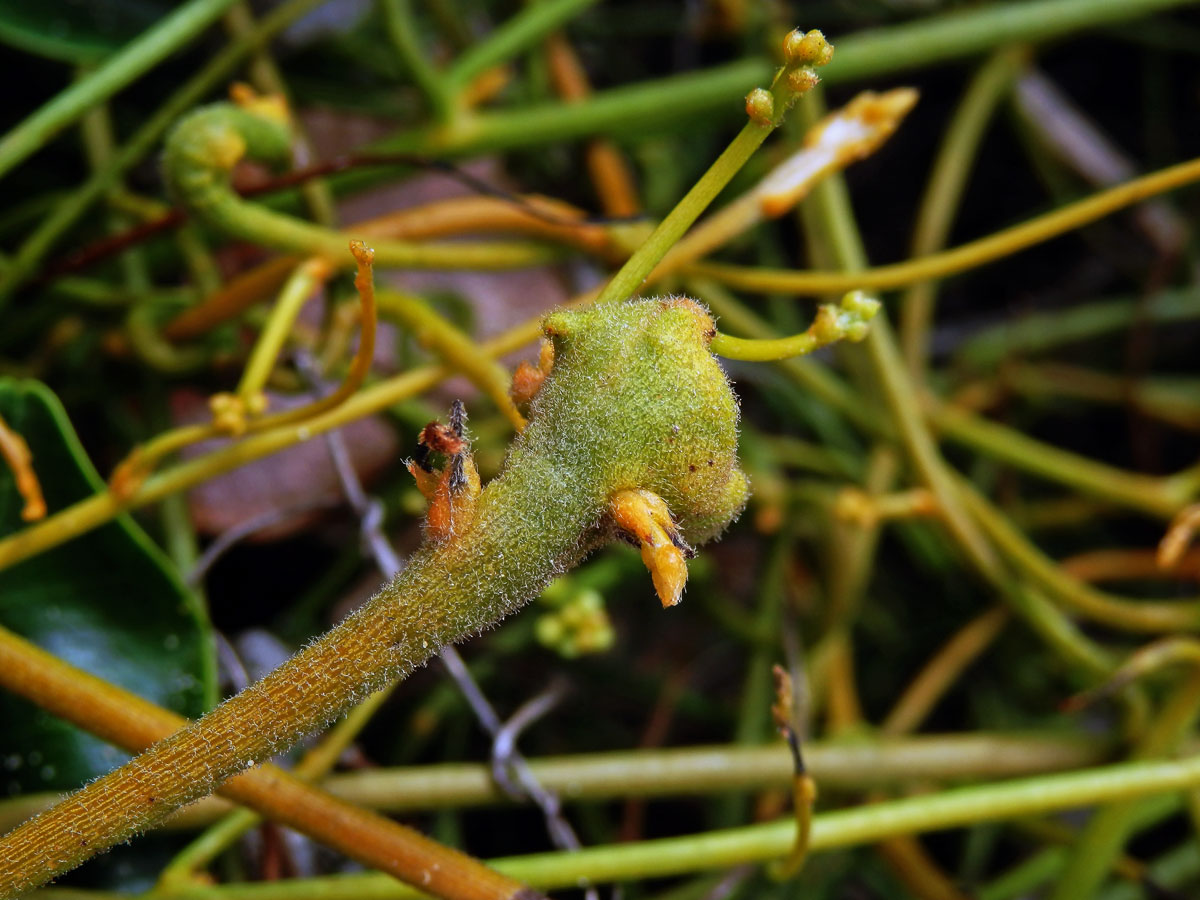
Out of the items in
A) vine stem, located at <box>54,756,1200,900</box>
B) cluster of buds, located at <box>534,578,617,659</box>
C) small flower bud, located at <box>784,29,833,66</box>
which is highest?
cluster of buds, located at <box>534,578,617,659</box>

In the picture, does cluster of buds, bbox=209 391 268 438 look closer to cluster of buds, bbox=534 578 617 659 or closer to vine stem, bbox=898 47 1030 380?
cluster of buds, bbox=534 578 617 659

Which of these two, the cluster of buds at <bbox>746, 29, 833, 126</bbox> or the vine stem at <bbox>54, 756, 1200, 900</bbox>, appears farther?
the vine stem at <bbox>54, 756, 1200, 900</bbox>

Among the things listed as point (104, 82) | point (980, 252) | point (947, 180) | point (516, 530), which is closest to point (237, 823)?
point (516, 530)

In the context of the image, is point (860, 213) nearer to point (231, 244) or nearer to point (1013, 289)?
point (1013, 289)

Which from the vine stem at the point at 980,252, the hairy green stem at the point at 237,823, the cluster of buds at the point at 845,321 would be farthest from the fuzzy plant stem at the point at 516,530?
the vine stem at the point at 980,252

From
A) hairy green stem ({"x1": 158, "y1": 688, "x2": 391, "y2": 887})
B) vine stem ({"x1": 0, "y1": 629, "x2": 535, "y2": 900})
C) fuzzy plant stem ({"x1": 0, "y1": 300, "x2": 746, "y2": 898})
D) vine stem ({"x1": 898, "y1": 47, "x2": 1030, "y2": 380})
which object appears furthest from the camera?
vine stem ({"x1": 898, "y1": 47, "x2": 1030, "y2": 380})

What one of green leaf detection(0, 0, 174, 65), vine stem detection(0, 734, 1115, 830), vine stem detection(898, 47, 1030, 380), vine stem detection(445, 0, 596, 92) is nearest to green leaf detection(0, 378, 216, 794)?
vine stem detection(0, 734, 1115, 830)

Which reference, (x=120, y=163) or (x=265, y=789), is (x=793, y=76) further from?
(x=120, y=163)
